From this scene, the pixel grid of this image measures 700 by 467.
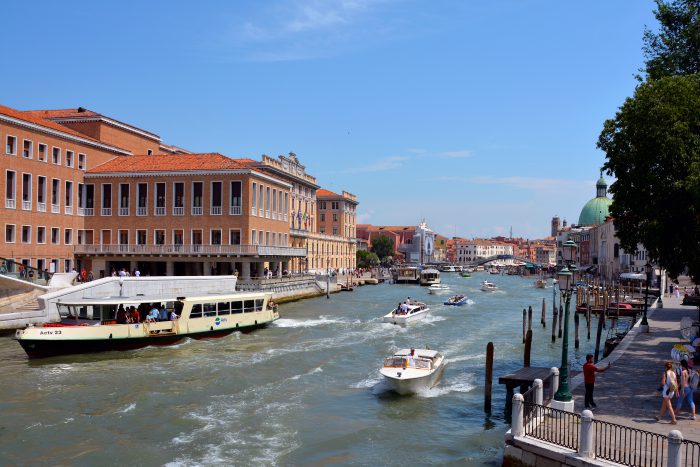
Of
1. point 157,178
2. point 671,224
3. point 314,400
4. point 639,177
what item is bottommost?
point 314,400

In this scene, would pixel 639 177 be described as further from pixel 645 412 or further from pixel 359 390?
pixel 359 390

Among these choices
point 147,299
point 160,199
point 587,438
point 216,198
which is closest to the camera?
point 587,438

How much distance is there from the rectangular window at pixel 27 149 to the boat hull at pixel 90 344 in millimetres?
23703

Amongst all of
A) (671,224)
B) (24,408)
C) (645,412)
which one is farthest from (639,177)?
(24,408)

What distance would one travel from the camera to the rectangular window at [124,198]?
5625 cm

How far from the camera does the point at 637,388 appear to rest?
1797 cm

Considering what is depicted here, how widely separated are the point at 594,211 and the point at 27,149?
13506cm

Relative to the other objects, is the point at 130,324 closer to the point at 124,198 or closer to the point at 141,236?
the point at 141,236

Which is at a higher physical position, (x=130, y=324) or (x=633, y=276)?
(x=633, y=276)

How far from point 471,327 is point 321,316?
1119 centimetres

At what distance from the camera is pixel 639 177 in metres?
19.6

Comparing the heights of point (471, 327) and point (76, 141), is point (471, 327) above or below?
below

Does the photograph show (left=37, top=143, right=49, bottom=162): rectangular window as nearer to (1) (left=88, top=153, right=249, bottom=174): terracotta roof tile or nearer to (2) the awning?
(1) (left=88, top=153, right=249, bottom=174): terracotta roof tile

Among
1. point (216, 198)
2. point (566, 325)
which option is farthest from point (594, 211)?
point (566, 325)
